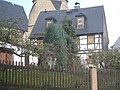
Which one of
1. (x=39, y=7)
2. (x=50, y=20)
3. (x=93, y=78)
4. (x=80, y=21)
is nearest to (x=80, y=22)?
(x=80, y=21)

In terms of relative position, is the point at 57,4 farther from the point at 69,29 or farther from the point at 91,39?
the point at 69,29

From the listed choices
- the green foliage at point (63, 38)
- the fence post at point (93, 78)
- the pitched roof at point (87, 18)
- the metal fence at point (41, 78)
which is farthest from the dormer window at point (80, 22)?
the metal fence at point (41, 78)

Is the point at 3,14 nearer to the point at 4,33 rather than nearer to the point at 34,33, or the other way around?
the point at 34,33

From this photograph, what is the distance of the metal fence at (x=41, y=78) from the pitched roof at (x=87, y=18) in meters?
27.0

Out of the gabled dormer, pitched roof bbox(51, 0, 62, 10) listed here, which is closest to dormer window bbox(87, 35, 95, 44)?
the gabled dormer

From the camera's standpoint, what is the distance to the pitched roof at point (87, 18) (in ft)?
125

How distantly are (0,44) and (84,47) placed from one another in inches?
964

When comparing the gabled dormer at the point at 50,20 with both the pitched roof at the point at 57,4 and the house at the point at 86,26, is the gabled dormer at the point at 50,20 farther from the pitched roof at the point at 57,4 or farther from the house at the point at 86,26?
the pitched roof at the point at 57,4

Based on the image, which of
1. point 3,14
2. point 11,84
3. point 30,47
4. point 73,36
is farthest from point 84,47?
point 11,84

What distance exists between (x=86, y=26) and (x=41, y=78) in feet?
98.9

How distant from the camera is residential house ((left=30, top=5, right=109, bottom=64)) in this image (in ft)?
123

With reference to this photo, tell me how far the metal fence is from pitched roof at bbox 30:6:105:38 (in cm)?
2704

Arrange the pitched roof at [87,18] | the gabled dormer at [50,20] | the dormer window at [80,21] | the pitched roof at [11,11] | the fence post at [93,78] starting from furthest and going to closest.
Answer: the gabled dormer at [50,20]
the dormer window at [80,21]
the pitched roof at [87,18]
the pitched roof at [11,11]
the fence post at [93,78]

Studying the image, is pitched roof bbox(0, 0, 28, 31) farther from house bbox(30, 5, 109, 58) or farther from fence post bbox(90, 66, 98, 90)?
fence post bbox(90, 66, 98, 90)
